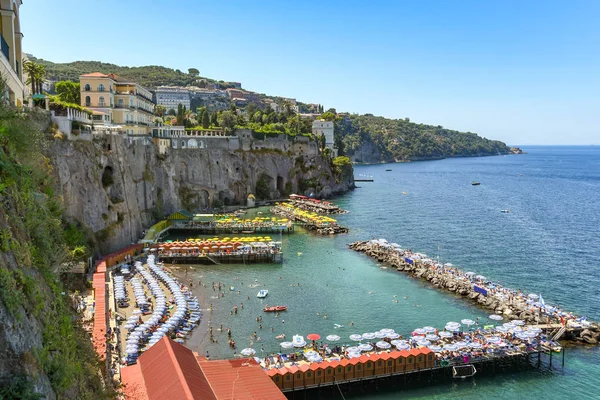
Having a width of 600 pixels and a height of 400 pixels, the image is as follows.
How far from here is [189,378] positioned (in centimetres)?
2397

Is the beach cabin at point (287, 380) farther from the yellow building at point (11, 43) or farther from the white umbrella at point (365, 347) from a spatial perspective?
the yellow building at point (11, 43)

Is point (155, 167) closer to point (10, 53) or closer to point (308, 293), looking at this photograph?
point (308, 293)

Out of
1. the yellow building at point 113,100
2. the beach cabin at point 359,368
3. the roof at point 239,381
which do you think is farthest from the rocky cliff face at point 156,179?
the beach cabin at point 359,368

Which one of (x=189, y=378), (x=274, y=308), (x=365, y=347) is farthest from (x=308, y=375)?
(x=274, y=308)

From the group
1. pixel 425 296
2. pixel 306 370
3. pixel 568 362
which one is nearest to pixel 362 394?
pixel 306 370

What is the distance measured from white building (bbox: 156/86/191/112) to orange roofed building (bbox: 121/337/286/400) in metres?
173

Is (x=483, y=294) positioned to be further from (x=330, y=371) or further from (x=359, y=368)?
(x=330, y=371)

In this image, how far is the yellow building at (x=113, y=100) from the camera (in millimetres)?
71688

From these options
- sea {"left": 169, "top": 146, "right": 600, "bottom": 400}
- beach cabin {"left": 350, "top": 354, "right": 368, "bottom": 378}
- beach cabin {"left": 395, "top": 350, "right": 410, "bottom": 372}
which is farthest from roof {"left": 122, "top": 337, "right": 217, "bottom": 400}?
beach cabin {"left": 395, "top": 350, "right": 410, "bottom": 372}

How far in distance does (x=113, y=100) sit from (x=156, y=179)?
12.8m

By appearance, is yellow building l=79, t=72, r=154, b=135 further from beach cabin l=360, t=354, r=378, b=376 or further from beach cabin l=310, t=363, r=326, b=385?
beach cabin l=360, t=354, r=378, b=376

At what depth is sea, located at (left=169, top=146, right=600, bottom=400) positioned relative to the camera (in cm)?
3262

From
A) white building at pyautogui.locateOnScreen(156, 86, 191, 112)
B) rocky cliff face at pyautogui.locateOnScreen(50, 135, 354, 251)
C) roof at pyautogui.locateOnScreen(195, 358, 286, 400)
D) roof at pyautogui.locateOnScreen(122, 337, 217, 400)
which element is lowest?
roof at pyautogui.locateOnScreen(195, 358, 286, 400)

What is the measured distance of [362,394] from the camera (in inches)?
1210
